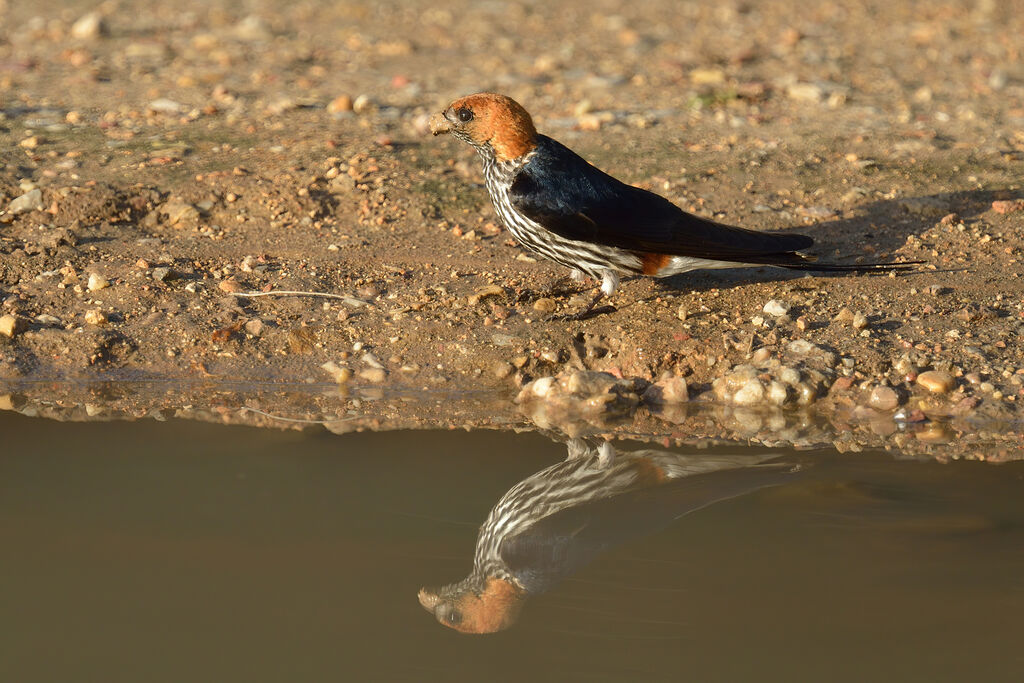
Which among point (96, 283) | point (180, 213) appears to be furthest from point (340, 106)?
point (96, 283)

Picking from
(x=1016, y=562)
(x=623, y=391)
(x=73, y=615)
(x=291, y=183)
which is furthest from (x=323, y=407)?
(x=1016, y=562)

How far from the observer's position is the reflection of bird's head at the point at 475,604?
3.08 m

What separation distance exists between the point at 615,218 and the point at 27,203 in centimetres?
273

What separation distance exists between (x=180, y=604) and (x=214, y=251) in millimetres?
2359

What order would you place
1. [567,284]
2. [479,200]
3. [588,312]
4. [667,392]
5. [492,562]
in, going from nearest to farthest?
[492,562] < [667,392] < [588,312] < [567,284] < [479,200]

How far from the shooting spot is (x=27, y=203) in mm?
5293

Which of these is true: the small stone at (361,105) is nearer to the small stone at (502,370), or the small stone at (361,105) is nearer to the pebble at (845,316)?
the small stone at (502,370)

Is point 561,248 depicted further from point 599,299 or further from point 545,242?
point 599,299

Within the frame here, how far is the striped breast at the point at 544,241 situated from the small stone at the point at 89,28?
15.2 ft

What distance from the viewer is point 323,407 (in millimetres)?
4207

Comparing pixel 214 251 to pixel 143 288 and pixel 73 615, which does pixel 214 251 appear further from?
pixel 73 615

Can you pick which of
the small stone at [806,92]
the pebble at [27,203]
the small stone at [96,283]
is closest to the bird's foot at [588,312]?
the small stone at [96,283]

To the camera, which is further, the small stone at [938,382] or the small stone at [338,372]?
the small stone at [338,372]

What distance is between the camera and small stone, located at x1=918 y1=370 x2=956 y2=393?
420cm
